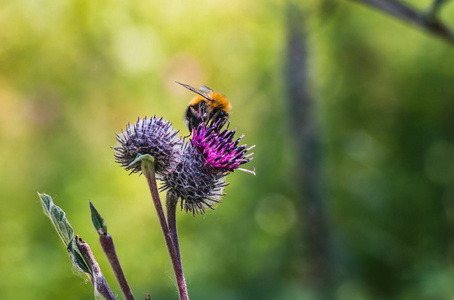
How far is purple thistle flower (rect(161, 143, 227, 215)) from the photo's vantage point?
1603 mm

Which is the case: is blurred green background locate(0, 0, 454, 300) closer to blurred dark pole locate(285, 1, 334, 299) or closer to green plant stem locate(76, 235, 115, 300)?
blurred dark pole locate(285, 1, 334, 299)

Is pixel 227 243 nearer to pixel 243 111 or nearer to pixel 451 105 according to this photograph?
pixel 243 111

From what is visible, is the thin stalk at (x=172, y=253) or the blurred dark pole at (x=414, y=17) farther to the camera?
the blurred dark pole at (x=414, y=17)

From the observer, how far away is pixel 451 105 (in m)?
5.08

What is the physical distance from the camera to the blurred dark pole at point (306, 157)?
13.7 feet

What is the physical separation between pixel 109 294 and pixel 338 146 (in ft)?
13.9

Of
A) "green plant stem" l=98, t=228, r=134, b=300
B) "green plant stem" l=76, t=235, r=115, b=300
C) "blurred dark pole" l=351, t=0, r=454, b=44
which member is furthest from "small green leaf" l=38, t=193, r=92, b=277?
"blurred dark pole" l=351, t=0, r=454, b=44

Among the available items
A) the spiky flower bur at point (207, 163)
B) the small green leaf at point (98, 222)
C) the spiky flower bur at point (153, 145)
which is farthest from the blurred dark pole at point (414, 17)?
the small green leaf at point (98, 222)

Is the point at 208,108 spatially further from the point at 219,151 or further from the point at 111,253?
the point at 111,253

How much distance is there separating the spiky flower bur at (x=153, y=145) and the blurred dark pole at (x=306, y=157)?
2.63 m

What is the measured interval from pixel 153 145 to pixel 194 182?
169 millimetres

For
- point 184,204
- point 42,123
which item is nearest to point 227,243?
point 42,123

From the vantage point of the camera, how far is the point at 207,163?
1.70 meters

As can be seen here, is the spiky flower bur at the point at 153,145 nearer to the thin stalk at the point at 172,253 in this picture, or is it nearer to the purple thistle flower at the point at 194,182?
the purple thistle flower at the point at 194,182
